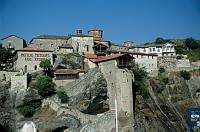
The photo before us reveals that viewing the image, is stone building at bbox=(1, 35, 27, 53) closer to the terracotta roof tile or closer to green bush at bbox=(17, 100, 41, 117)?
the terracotta roof tile

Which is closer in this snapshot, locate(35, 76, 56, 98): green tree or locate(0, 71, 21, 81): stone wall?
locate(35, 76, 56, 98): green tree

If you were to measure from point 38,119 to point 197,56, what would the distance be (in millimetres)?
32505

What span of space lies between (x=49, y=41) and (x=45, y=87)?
46.1 feet

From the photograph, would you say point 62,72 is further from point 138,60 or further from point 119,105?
point 138,60

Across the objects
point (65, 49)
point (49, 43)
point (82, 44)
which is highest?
point (49, 43)

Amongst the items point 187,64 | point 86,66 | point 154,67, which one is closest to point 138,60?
point 154,67

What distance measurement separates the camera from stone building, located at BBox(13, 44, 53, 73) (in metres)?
48.4

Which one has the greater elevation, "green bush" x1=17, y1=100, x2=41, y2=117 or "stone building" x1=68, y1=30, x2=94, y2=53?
"stone building" x1=68, y1=30, x2=94, y2=53

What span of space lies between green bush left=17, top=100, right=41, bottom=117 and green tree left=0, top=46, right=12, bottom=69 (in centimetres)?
898

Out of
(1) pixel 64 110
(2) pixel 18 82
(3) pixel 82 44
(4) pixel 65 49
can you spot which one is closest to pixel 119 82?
(1) pixel 64 110

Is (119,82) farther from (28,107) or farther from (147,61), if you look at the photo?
(147,61)

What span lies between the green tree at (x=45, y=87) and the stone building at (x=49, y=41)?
1111 cm

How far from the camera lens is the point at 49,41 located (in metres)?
56.2

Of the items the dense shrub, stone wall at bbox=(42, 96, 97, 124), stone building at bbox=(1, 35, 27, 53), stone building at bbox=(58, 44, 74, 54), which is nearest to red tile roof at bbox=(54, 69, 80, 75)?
stone wall at bbox=(42, 96, 97, 124)
